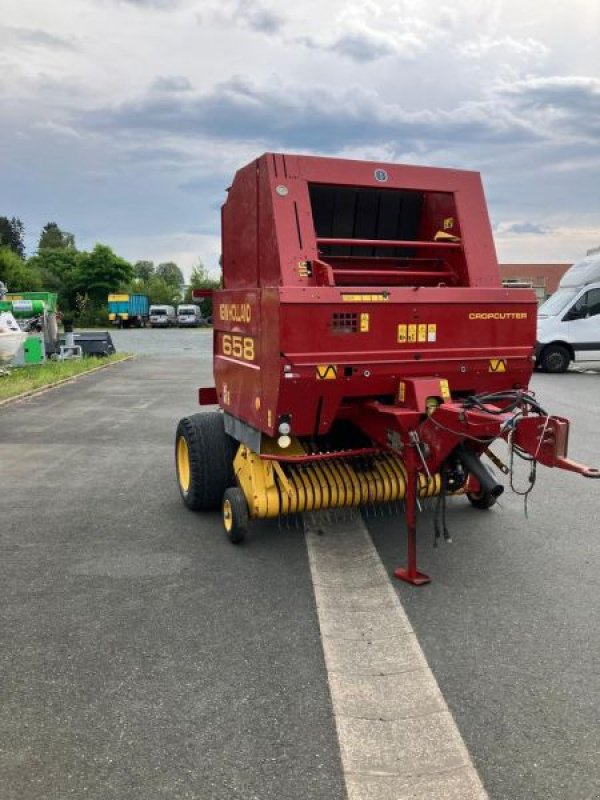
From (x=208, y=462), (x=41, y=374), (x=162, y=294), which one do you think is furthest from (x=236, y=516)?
(x=162, y=294)

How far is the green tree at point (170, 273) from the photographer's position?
87812 millimetres

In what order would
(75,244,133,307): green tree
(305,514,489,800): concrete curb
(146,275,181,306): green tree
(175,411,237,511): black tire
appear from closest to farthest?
(305,514,489,800): concrete curb
(175,411,237,511): black tire
(75,244,133,307): green tree
(146,275,181,306): green tree

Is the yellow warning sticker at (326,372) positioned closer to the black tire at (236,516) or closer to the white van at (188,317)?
the black tire at (236,516)

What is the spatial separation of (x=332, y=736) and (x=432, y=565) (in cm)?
201

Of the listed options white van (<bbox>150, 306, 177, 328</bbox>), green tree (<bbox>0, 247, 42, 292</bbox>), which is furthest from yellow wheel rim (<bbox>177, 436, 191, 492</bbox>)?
green tree (<bbox>0, 247, 42, 292</bbox>)

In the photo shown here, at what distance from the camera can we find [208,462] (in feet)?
18.9

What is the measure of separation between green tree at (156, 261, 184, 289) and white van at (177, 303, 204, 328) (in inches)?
1024

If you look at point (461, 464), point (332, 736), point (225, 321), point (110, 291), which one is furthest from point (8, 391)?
point (110, 291)

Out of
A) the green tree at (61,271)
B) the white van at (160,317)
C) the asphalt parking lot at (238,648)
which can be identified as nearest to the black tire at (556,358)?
the asphalt parking lot at (238,648)

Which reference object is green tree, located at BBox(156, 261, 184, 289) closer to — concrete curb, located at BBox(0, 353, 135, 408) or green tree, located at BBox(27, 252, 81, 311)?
green tree, located at BBox(27, 252, 81, 311)

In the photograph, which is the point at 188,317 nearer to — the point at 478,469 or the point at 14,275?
the point at 14,275

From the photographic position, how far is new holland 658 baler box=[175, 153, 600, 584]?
4.36 m

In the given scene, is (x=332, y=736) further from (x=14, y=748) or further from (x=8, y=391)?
(x=8, y=391)

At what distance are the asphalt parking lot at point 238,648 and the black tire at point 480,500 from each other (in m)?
0.10
